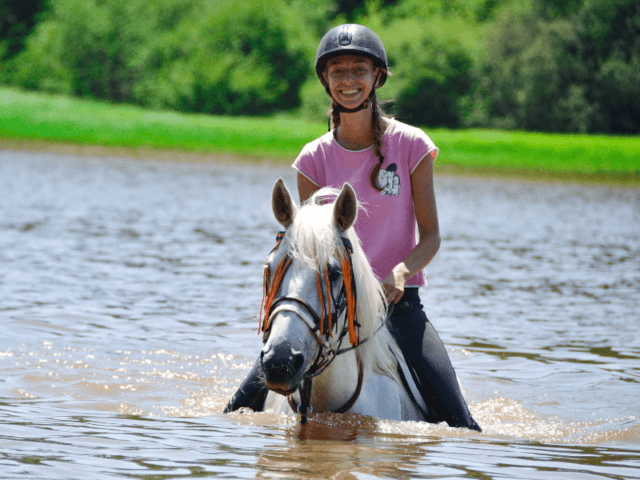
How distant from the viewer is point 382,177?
4.66 metres

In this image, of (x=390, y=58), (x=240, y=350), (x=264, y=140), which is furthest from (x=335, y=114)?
(x=390, y=58)

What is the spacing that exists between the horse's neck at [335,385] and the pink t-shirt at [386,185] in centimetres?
70

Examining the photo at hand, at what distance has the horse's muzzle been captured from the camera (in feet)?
11.6

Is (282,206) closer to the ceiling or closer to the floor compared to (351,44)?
closer to the floor

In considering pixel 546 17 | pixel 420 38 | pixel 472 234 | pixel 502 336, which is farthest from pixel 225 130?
pixel 502 336

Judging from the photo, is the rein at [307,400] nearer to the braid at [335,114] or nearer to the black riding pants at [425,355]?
the black riding pants at [425,355]

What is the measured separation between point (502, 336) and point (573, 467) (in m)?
4.87

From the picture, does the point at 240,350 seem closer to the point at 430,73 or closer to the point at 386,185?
the point at 386,185

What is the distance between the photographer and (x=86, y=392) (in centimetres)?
636

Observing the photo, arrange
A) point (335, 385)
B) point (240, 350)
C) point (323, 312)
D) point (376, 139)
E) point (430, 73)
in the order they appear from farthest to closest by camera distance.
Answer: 1. point (430, 73)
2. point (240, 350)
3. point (376, 139)
4. point (335, 385)
5. point (323, 312)

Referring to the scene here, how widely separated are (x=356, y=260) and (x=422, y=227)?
788 mm

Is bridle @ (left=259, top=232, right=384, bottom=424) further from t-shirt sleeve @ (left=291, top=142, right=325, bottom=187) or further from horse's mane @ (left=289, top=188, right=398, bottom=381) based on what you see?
t-shirt sleeve @ (left=291, top=142, right=325, bottom=187)

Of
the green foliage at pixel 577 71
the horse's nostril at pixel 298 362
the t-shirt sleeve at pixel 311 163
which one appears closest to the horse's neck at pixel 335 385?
the horse's nostril at pixel 298 362

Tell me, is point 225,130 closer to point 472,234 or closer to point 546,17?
point 546,17
